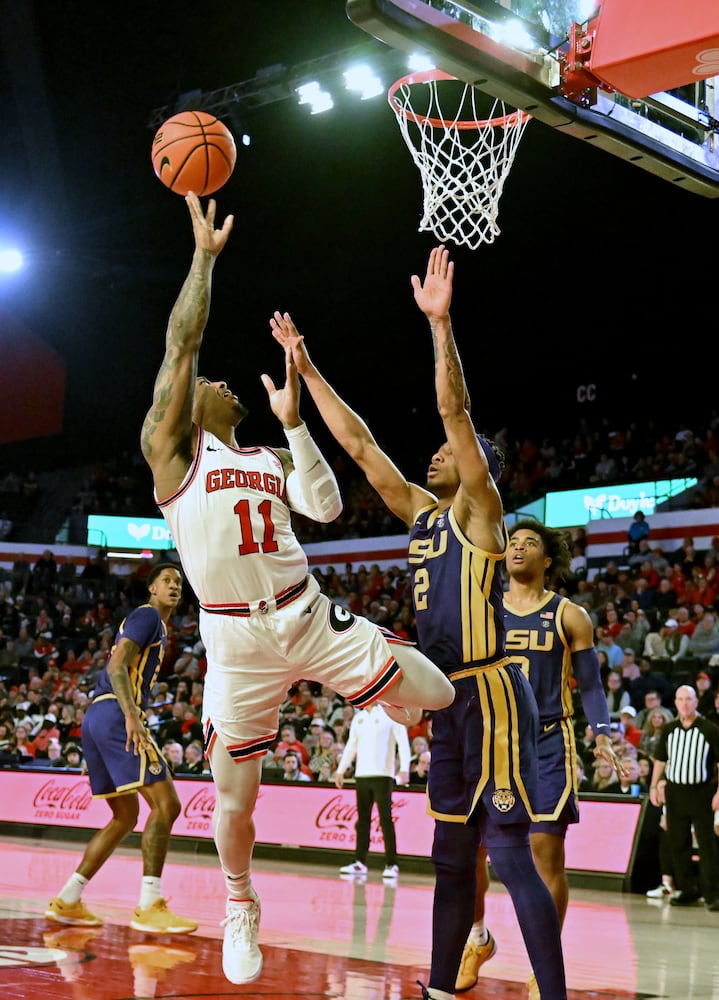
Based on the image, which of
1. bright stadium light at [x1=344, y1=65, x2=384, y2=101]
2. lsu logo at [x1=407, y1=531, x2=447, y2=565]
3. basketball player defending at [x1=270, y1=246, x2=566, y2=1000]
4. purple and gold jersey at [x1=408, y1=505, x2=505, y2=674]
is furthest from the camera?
bright stadium light at [x1=344, y1=65, x2=384, y2=101]

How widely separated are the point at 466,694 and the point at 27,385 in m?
27.0

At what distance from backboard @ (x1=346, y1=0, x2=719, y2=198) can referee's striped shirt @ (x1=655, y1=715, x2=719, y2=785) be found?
222 inches

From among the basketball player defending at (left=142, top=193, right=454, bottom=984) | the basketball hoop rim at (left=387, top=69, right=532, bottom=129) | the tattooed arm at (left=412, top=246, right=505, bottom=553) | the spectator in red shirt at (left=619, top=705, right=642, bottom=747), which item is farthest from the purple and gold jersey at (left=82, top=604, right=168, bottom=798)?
the spectator in red shirt at (left=619, top=705, right=642, bottom=747)

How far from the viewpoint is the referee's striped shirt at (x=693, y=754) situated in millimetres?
11203

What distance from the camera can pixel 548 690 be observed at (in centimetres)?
586

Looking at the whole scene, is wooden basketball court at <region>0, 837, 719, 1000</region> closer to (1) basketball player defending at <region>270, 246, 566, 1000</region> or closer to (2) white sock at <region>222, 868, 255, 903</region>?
(2) white sock at <region>222, 868, 255, 903</region>

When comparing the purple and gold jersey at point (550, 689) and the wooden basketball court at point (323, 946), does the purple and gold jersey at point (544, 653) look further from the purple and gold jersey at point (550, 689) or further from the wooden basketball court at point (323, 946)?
the wooden basketball court at point (323, 946)

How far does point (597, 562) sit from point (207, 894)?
1207 centimetres

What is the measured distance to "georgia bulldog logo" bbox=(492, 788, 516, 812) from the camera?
461 cm

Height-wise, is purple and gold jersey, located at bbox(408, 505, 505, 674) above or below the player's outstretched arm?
below

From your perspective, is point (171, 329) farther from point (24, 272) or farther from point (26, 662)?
point (24, 272)

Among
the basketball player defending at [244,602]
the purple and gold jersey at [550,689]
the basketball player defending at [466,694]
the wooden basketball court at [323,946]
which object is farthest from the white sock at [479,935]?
the basketball player defending at [244,602]

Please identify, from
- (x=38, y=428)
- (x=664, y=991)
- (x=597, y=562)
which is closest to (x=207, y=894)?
(x=664, y=991)

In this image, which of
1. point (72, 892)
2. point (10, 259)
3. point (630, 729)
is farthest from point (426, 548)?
point (10, 259)
